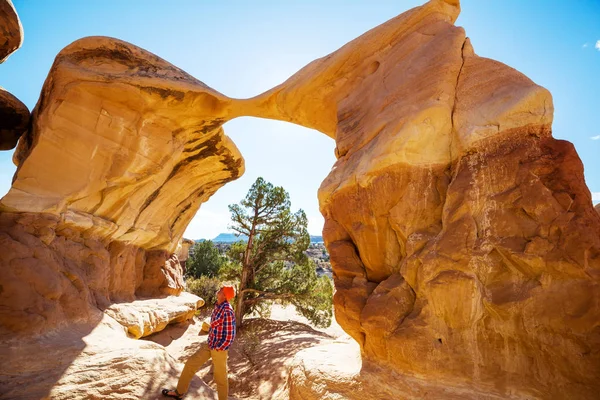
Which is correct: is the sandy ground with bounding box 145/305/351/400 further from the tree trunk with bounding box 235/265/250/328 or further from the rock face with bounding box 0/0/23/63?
the rock face with bounding box 0/0/23/63

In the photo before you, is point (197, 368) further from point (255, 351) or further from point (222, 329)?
point (255, 351)

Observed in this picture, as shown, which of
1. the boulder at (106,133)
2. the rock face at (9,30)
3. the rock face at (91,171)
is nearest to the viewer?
the rock face at (91,171)

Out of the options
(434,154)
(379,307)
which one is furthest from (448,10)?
(379,307)

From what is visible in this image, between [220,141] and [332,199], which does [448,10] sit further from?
[220,141]

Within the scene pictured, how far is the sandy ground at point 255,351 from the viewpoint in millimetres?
7410

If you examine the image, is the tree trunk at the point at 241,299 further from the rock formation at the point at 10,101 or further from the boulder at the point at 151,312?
the rock formation at the point at 10,101

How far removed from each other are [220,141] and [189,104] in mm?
1814

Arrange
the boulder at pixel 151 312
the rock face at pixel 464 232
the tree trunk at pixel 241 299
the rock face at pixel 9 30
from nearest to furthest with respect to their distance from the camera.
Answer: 1. the rock face at pixel 464 232
2. the rock face at pixel 9 30
3. the boulder at pixel 151 312
4. the tree trunk at pixel 241 299

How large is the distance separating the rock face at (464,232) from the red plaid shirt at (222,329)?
1.46m

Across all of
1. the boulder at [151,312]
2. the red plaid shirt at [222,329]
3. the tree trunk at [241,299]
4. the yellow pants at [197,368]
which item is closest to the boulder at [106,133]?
the boulder at [151,312]

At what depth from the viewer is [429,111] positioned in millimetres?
3736

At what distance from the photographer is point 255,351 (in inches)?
394

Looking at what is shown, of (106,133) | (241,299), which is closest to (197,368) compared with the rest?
(106,133)

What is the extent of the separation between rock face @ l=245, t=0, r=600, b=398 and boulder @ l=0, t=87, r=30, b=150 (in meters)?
7.55
